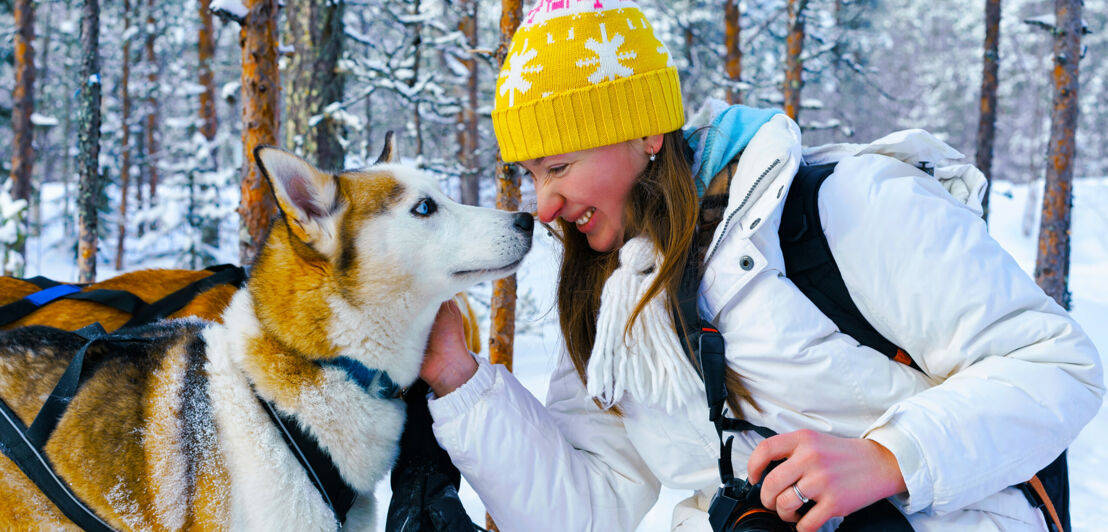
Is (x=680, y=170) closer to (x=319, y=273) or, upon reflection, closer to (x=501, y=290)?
(x=319, y=273)

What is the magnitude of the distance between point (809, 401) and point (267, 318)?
1.47 meters

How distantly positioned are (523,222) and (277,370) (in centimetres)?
80

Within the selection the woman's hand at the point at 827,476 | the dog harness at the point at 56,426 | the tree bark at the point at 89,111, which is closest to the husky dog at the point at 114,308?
the dog harness at the point at 56,426

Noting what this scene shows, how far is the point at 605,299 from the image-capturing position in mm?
1801

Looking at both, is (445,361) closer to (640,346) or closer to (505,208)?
(640,346)

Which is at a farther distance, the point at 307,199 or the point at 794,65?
the point at 794,65

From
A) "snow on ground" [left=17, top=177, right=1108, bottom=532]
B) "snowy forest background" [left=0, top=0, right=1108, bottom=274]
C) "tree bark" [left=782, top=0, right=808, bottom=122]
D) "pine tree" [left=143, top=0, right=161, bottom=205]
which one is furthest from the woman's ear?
"pine tree" [left=143, top=0, right=161, bottom=205]

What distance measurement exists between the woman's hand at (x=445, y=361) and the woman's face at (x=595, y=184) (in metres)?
→ 0.47

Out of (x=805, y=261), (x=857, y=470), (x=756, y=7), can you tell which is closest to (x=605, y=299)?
(x=805, y=261)

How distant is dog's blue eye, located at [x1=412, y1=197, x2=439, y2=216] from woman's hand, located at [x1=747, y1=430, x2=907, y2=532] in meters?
1.18

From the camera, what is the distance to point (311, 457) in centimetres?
174

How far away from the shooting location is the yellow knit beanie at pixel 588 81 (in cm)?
182

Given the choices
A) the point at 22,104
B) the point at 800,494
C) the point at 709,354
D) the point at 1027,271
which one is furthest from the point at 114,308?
the point at 1027,271

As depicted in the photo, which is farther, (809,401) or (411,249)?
(411,249)
